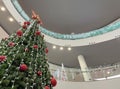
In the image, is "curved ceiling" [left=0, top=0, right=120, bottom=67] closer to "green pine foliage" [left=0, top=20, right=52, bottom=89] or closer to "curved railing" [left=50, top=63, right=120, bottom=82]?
"curved railing" [left=50, top=63, right=120, bottom=82]

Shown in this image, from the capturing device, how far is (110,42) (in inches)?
463

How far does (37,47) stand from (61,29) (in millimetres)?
13748

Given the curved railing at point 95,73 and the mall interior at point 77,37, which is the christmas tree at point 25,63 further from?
the curved railing at point 95,73

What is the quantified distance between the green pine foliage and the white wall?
5787 millimetres

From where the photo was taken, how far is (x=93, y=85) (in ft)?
29.0

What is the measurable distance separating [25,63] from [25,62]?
0.05ft

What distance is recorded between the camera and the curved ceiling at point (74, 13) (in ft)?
49.9

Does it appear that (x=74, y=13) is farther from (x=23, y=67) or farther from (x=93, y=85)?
(x=23, y=67)

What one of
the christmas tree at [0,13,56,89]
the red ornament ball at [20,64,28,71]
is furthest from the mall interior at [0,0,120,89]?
the red ornament ball at [20,64,28,71]

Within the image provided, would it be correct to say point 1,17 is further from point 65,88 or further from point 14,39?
point 14,39

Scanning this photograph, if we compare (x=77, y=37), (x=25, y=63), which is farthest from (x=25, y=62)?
(x=77, y=37)

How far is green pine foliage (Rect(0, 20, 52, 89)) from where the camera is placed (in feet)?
7.39

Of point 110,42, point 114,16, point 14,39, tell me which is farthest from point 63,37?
point 14,39

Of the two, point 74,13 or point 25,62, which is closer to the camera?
point 25,62
